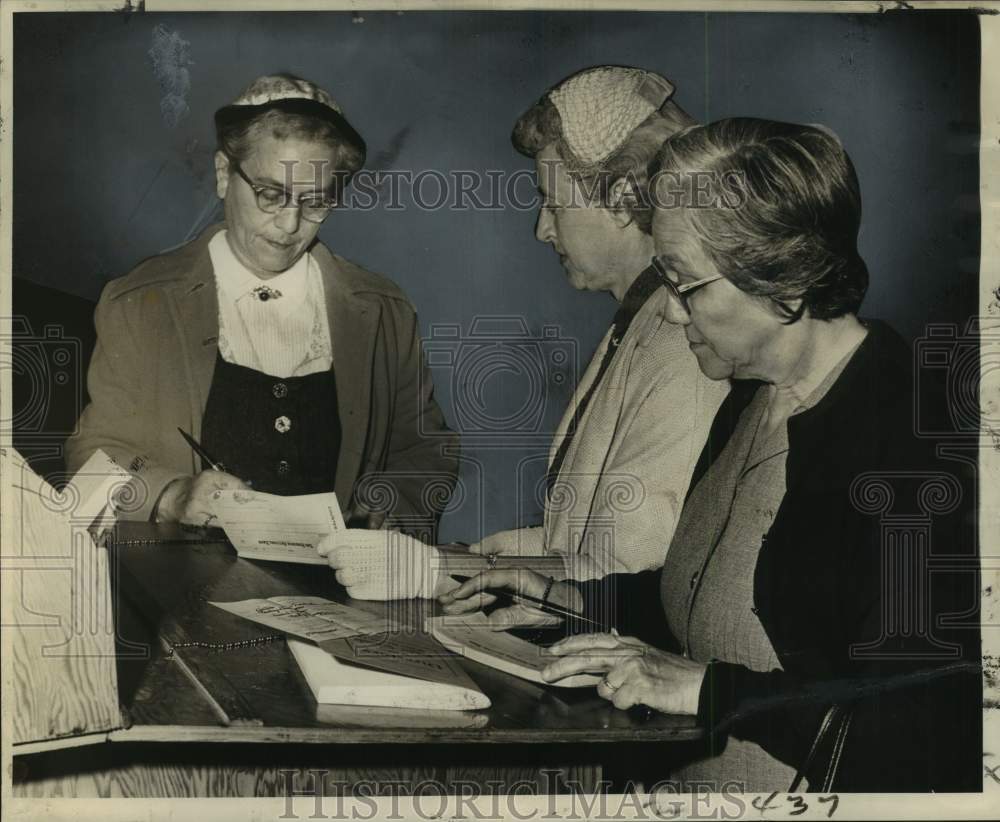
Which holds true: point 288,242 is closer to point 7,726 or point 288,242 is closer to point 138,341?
point 138,341

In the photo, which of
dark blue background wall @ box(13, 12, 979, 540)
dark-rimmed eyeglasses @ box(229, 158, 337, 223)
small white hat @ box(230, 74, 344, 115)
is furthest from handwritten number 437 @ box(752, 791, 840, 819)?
small white hat @ box(230, 74, 344, 115)

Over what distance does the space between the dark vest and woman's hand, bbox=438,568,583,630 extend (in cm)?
53

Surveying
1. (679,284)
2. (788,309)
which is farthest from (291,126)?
(788,309)

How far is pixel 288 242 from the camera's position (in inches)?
164

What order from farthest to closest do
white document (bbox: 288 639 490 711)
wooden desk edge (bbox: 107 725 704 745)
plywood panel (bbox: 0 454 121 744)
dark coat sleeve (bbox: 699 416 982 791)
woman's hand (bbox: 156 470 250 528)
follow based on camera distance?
1. woman's hand (bbox: 156 470 250 528)
2. plywood panel (bbox: 0 454 121 744)
3. dark coat sleeve (bbox: 699 416 982 791)
4. white document (bbox: 288 639 490 711)
5. wooden desk edge (bbox: 107 725 704 745)

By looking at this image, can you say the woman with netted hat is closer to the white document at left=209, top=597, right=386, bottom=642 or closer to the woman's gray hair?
the white document at left=209, top=597, right=386, bottom=642

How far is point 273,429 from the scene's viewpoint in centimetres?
412

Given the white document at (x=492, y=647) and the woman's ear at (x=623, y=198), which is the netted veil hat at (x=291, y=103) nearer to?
the woman's ear at (x=623, y=198)

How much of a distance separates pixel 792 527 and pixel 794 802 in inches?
33.0

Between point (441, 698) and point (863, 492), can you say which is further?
point (863, 492)

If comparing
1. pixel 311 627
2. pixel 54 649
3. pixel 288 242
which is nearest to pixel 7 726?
pixel 54 649

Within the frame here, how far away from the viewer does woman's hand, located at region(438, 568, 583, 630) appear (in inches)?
157

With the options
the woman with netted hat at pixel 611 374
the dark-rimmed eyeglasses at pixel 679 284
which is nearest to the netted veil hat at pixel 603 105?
the woman with netted hat at pixel 611 374

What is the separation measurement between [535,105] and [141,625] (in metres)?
1.95
